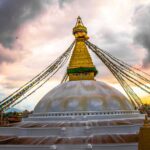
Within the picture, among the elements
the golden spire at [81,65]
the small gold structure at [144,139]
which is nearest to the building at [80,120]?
the golden spire at [81,65]

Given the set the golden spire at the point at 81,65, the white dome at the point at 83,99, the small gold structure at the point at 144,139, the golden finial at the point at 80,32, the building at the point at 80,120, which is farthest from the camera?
the golden finial at the point at 80,32

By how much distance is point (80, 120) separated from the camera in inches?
636

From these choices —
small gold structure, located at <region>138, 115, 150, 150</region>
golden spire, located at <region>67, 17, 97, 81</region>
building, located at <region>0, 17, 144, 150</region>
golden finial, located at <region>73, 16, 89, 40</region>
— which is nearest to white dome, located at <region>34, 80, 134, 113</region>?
building, located at <region>0, 17, 144, 150</region>

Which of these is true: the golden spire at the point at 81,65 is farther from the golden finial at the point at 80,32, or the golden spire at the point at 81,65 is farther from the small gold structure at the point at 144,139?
the small gold structure at the point at 144,139

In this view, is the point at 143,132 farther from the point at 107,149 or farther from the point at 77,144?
the point at 77,144

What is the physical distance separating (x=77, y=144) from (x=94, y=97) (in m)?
5.11

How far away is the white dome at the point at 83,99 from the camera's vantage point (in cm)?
1705

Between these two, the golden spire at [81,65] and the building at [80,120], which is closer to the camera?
the building at [80,120]

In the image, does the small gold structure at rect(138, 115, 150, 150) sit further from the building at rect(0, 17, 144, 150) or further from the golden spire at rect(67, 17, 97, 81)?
the golden spire at rect(67, 17, 97, 81)

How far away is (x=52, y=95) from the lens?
61.6 feet

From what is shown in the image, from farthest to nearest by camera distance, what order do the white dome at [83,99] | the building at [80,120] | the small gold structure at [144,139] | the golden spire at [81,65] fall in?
the golden spire at [81,65], the white dome at [83,99], the building at [80,120], the small gold structure at [144,139]

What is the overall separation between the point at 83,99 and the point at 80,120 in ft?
5.53

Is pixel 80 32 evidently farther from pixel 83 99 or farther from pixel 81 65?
pixel 83 99

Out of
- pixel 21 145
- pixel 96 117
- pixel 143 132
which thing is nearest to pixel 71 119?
pixel 96 117
